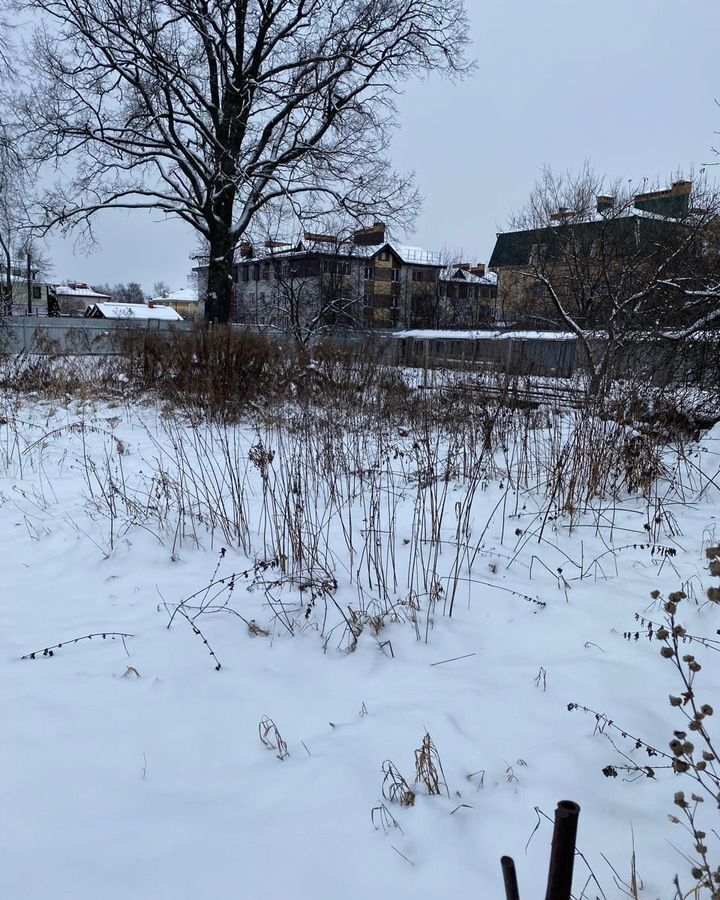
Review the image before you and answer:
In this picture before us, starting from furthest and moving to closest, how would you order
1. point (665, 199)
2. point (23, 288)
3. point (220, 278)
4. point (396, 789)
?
point (23, 288) → point (220, 278) → point (665, 199) → point (396, 789)

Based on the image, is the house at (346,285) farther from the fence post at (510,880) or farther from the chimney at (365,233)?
the fence post at (510,880)

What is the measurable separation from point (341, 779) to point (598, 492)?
303cm

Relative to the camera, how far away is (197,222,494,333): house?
17672 millimetres

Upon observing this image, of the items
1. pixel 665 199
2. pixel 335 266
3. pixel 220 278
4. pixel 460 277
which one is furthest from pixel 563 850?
pixel 460 277

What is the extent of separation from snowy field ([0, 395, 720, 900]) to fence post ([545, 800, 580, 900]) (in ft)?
2.22

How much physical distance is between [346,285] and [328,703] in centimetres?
2369

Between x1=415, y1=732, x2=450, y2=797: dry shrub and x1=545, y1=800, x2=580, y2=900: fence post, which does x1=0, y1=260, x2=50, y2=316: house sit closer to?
x1=415, y1=732, x2=450, y2=797: dry shrub

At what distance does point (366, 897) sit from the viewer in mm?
1273

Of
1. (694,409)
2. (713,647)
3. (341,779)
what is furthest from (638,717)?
(694,409)

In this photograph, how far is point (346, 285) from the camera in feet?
79.8

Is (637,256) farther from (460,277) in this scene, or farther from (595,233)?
(460,277)

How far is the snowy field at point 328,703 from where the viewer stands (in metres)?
1.36

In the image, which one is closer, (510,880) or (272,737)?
(510,880)

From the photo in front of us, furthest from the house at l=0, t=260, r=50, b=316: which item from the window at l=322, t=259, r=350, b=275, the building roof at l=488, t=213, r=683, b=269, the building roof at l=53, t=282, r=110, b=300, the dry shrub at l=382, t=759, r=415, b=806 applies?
the dry shrub at l=382, t=759, r=415, b=806
